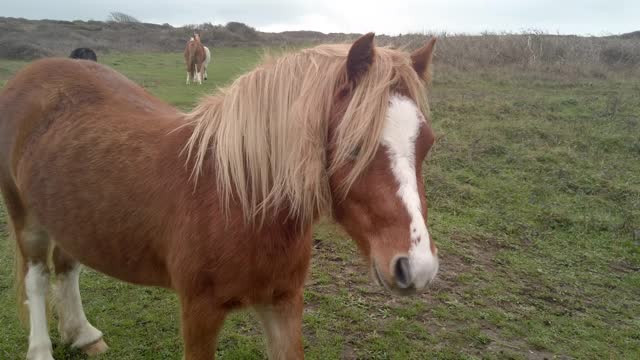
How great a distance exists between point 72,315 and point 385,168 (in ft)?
8.36

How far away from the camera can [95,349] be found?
302cm

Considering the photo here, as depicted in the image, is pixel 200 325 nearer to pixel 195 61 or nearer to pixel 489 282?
pixel 489 282

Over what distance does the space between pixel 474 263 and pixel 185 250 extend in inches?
118

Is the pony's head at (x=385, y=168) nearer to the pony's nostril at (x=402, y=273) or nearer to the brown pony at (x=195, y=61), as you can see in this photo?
the pony's nostril at (x=402, y=273)

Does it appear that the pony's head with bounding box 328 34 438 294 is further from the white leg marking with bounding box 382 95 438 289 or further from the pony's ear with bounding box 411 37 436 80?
the pony's ear with bounding box 411 37 436 80

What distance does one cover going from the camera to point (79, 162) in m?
2.34

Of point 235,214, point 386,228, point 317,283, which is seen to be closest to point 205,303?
point 235,214

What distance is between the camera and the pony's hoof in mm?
3014

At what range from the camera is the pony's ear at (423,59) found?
6.07 feet

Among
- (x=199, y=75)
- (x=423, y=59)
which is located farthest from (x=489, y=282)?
(x=199, y=75)

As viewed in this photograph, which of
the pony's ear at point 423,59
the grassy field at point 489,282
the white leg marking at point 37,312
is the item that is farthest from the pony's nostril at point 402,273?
the white leg marking at point 37,312

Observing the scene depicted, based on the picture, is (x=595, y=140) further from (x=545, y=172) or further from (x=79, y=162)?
(x=79, y=162)

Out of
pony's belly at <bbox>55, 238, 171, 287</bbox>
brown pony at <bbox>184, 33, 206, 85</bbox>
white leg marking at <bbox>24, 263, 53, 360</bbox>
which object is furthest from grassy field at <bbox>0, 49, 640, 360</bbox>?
brown pony at <bbox>184, 33, 206, 85</bbox>

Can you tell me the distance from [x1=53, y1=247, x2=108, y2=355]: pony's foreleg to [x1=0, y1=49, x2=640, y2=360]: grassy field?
0.13 meters
